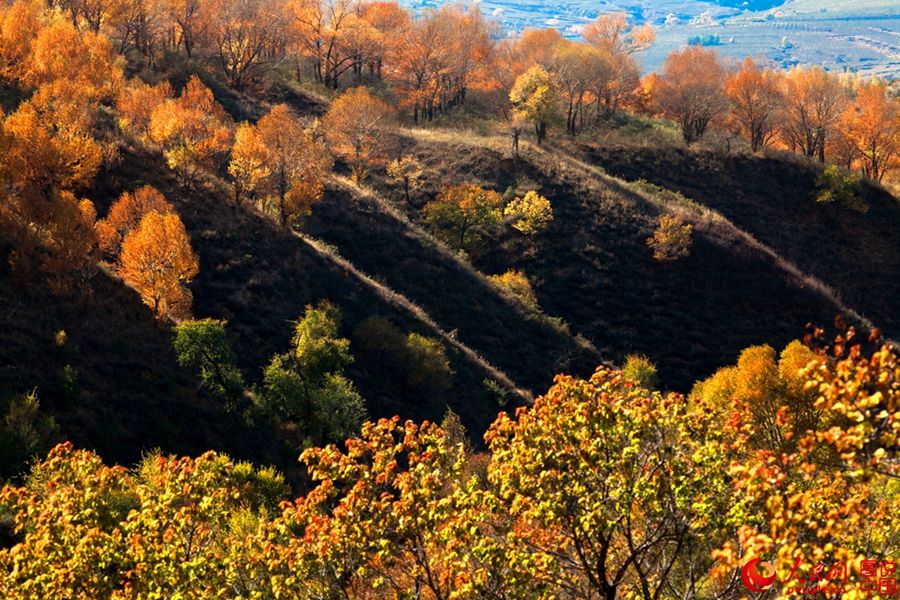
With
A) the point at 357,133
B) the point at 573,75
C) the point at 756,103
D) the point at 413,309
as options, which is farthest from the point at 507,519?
the point at 756,103

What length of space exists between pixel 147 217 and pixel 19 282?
841cm

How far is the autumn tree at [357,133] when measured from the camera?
3383 inches

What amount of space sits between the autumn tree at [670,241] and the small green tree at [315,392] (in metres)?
45.9

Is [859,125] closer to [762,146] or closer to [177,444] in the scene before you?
[762,146]

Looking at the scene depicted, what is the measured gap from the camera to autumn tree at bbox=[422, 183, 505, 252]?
78.2m

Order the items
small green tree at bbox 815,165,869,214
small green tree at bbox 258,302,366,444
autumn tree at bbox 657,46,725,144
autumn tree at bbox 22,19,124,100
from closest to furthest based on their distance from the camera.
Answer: small green tree at bbox 258,302,366,444 → autumn tree at bbox 22,19,124,100 → small green tree at bbox 815,165,869,214 → autumn tree at bbox 657,46,725,144

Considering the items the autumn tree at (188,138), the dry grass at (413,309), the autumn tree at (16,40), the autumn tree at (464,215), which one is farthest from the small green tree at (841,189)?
the autumn tree at (16,40)

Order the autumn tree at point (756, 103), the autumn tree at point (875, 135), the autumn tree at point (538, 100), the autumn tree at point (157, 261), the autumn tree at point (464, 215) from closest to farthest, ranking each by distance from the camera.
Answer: the autumn tree at point (157, 261) → the autumn tree at point (464, 215) → the autumn tree at point (538, 100) → the autumn tree at point (875, 135) → the autumn tree at point (756, 103)

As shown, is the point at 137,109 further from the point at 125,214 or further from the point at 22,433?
the point at 22,433

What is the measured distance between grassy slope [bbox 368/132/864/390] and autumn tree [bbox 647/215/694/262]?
1.04 m

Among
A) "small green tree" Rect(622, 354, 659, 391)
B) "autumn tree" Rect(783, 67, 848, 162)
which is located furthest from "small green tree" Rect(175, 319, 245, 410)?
"autumn tree" Rect(783, 67, 848, 162)

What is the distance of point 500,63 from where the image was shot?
411ft

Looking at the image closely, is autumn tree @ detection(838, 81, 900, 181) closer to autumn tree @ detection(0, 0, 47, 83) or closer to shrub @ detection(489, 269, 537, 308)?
shrub @ detection(489, 269, 537, 308)

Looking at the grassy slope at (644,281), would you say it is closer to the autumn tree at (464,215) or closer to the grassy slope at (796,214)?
the autumn tree at (464,215)
